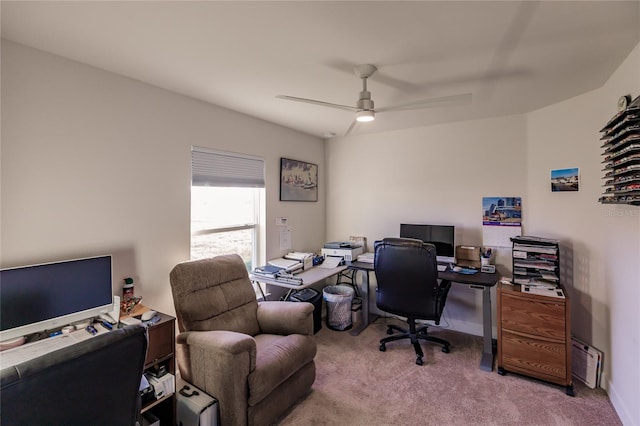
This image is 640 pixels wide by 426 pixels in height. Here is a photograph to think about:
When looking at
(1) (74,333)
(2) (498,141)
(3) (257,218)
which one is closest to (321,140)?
(3) (257,218)

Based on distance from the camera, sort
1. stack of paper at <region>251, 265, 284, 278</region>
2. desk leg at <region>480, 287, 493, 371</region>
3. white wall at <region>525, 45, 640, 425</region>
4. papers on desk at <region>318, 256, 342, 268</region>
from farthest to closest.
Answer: papers on desk at <region>318, 256, 342, 268</region>
stack of paper at <region>251, 265, 284, 278</region>
desk leg at <region>480, 287, 493, 371</region>
white wall at <region>525, 45, 640, 425</region>

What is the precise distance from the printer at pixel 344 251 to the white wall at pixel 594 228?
1.85 meters

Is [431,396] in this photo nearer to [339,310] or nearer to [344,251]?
[339,310]

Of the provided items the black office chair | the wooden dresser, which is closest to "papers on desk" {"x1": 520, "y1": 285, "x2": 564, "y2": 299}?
the wooden dresser

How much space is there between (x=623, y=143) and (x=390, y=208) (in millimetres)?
2284

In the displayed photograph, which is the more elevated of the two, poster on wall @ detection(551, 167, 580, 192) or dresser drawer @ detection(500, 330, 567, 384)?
poster on wall @ detection(551, 167, 580, 192)

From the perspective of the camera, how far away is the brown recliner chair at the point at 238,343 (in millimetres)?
1783

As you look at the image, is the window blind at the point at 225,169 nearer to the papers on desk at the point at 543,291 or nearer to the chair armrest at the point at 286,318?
the chair armrest at the point at 286,318

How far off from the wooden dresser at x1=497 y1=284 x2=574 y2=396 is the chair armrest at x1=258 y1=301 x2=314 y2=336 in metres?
1.65

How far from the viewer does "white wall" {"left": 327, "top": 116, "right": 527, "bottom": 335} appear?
125 inches

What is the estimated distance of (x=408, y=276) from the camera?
268 centimetres

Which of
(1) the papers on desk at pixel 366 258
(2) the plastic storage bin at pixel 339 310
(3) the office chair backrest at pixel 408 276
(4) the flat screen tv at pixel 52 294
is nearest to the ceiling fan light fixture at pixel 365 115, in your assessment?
(3) the office chair backrest at pixel 408 276

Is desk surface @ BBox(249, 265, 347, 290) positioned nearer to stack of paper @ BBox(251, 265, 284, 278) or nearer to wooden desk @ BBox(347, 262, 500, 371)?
stack of paper @ BBox(251, 265, 284, 278)

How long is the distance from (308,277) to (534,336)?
1.98 meters
